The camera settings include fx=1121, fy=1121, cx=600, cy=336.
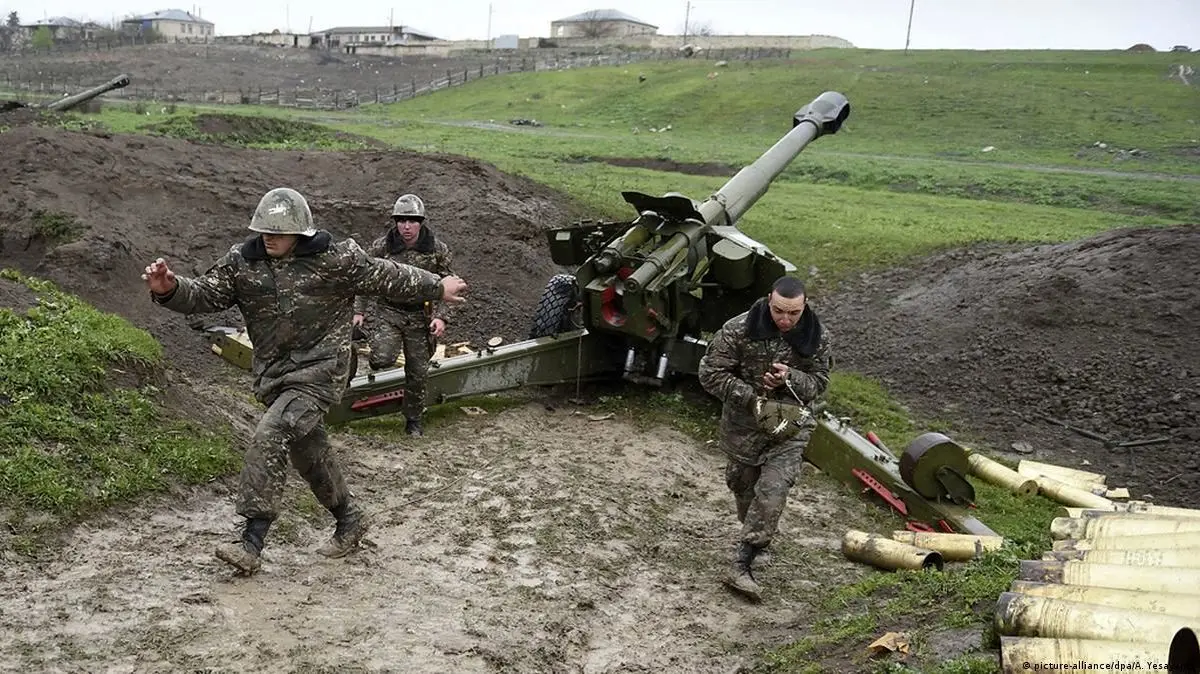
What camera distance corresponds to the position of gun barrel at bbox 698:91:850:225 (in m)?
10.8

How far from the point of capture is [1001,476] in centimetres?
912

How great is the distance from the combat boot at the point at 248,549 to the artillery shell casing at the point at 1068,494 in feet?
20.0

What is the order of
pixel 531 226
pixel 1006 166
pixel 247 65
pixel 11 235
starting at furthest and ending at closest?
pixel 247 65 < pixel 1006 166 < pixel 531 226 < pixel 11 235

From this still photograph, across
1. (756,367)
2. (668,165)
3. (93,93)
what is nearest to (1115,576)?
(756,367)

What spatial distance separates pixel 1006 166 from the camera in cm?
2916

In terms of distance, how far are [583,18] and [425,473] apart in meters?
89.2

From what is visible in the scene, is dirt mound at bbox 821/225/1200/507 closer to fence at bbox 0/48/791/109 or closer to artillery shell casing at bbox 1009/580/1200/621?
artillery shell casing at bbox 1009/580/1200/621

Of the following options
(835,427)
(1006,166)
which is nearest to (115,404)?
(835,427)

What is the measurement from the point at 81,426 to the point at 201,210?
775 cm

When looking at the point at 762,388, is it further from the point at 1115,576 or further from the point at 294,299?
the point at 294,299

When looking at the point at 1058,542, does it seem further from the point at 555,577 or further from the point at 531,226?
the point at 531,226

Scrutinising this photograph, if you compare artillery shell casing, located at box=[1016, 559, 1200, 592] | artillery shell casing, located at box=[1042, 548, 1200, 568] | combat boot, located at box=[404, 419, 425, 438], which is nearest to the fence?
combat boot, located at box=[404, 419, 425, 438]

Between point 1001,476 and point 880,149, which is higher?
point 880,149

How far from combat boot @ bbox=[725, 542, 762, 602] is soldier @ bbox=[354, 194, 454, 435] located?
306 centimetres
